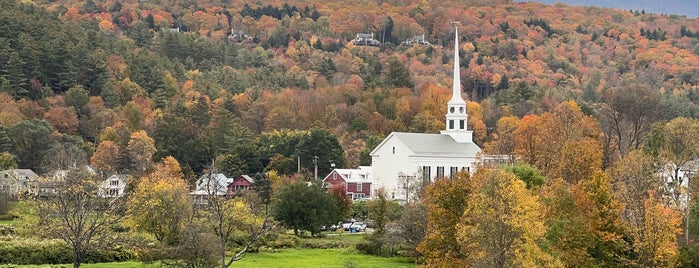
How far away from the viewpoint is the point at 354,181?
10312cm

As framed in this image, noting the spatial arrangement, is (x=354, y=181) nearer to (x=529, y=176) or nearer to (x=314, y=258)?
(x=314, y=258)

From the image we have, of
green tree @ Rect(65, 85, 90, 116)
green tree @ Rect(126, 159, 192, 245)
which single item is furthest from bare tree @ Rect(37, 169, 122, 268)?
green tree @ Rect(65, 85, 90, 116)

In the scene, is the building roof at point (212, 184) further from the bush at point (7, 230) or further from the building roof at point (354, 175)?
the bush at point (7, 230)

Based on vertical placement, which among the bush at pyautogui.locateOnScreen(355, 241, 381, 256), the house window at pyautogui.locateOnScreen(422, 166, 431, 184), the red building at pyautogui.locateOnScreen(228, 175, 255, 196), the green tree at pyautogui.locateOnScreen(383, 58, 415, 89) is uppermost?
the green tree at pyautogui.locateOnScreen(383, 58, 415, 89)

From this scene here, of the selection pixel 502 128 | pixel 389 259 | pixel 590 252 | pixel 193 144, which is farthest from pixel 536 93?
pixel 590 252

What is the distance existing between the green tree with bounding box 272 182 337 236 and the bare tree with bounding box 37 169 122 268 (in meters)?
20.0

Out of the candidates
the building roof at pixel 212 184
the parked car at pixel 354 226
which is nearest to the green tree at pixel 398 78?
the building roof at pixel 212 184

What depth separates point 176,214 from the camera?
207 feet

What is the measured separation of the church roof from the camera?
98750mm

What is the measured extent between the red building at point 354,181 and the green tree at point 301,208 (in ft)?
80.0

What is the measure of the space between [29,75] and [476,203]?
89592 mm

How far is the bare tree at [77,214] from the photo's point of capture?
50.9 metres

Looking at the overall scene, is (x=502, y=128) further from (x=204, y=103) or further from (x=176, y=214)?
(x=176, y=214)

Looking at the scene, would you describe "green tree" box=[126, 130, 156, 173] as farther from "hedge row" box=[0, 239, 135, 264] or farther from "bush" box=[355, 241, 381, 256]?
"hedge row" box=[0, 239, 135, 264]
